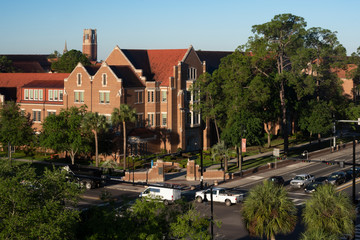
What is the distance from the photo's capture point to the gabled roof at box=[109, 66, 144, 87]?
75.9 metres

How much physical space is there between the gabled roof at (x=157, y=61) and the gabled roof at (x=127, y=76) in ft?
6.69

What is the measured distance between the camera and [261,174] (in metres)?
66.0

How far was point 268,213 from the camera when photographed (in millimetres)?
32562

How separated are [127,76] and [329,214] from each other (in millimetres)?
49341

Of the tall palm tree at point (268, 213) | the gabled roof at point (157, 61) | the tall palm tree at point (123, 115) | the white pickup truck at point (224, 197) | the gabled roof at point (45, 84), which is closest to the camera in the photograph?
the tall palm tree at point (268, 213)

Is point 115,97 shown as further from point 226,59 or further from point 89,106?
point 226,59

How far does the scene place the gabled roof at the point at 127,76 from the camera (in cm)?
7594

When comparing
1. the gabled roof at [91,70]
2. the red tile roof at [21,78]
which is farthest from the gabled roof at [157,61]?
the red tile roof at [21,78]

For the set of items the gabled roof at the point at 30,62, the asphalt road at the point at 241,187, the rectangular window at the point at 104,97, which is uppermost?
the gabled roof at the point at 30,62

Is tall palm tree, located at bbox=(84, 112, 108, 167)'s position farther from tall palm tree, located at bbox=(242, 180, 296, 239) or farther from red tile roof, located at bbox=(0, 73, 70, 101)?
tall palm tree, located at bbox=(242, 180, 296, 239)

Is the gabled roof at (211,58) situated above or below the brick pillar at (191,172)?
above

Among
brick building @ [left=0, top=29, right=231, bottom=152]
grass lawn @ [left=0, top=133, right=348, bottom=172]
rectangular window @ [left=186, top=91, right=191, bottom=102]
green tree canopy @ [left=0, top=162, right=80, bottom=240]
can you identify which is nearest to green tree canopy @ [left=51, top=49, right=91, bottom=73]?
brick building @ [left=0, top=29, right=231, bottom=152]

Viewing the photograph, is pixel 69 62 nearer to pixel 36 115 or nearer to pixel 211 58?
pixel 211 58

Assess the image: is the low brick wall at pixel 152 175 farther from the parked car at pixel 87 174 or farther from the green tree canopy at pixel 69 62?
the green tree canopy at pixel 69 62
